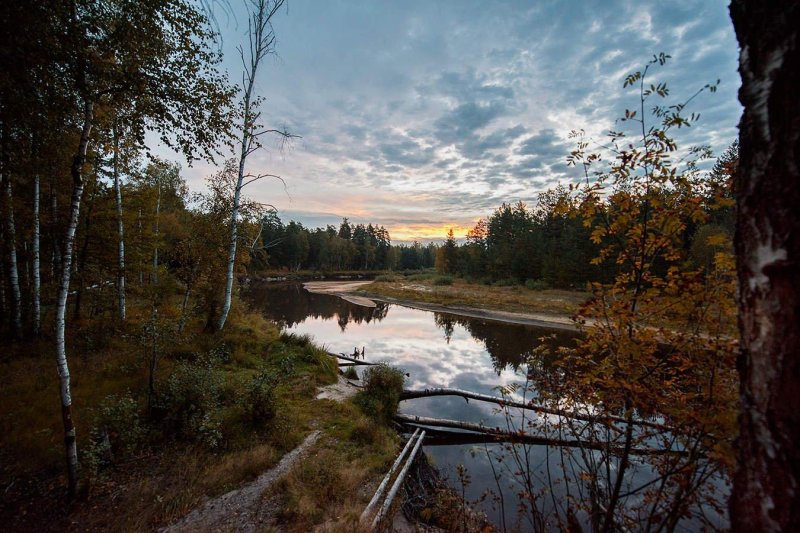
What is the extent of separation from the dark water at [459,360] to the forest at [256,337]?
92 cm

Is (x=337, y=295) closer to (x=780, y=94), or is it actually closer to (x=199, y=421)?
(x=199, y=421)

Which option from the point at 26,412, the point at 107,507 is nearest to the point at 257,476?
the point at 107,507

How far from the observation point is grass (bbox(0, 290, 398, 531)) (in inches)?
209

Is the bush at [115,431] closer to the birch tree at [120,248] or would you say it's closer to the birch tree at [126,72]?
the birch tree at [126,72]

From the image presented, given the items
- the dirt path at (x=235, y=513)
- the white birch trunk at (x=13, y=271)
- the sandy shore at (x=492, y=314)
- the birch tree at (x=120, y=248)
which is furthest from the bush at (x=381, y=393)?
the sandy shore at (x=492, y=314)

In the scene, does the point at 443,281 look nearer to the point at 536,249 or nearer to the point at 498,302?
the point at 536,249

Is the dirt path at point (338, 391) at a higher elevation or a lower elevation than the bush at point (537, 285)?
lower

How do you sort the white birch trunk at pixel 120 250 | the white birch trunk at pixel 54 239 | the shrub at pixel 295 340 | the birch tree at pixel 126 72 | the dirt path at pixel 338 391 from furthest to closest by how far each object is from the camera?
the shrub at pixel 295 340, the white birch trunk at pixel 120 250, the white birch trunk at pixel 54 239, the dirt path at pixel 338 391, the birch tree at pixel 126 72

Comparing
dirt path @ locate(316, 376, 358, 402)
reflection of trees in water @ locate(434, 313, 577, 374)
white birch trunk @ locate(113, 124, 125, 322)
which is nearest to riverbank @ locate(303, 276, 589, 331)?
reflection of trees in water @ locate(434, 313, 577, 374)

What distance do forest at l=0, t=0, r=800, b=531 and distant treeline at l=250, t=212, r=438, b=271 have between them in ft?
161

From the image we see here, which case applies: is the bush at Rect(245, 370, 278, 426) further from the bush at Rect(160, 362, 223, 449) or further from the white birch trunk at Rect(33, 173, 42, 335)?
the white birch trunk at Rect(33, 173, 42, 335)

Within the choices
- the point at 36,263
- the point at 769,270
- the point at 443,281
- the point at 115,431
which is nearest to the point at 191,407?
the point at 115,431

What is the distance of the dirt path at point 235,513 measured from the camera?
5.20 meters

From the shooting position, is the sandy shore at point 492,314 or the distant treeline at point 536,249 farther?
the distant treeline at point 536,249
